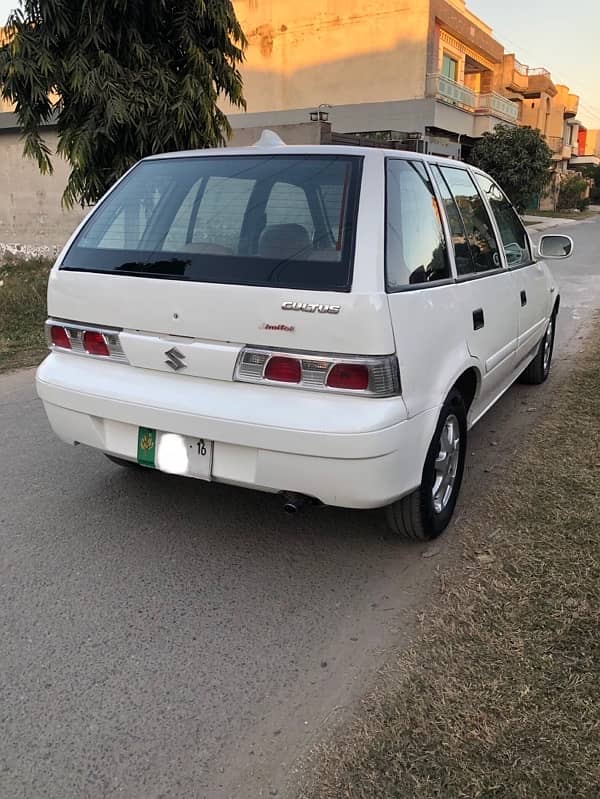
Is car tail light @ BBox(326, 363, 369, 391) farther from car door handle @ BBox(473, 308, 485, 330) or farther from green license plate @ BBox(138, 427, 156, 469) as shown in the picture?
car door handle @ BBox(473, 308, 485, 330)

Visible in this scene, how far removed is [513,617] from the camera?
8.73 feet

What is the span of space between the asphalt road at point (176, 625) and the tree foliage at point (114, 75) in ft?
15.5

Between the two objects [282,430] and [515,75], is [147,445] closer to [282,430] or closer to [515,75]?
[282,430]

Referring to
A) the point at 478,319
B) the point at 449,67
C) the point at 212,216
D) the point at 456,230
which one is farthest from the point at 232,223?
the point at 449,67

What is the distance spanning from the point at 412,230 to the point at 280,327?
82 centimetres

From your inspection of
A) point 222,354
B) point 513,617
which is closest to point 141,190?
point 222,354

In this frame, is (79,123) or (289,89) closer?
(79,123)

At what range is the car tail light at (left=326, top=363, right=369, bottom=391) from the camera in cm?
257

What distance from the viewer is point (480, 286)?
11.9 feet

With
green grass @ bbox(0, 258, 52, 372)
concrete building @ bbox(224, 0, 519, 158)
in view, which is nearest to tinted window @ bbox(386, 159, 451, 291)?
green grass @ bbox(0, 258, 52, 372)

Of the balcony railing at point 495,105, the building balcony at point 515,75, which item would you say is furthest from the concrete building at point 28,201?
the building balcony at point 515,75

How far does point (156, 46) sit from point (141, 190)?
5160 millimetres

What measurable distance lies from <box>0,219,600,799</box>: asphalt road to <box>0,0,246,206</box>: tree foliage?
471 cm

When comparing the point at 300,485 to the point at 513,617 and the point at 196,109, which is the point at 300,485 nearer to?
the point at 513,617
